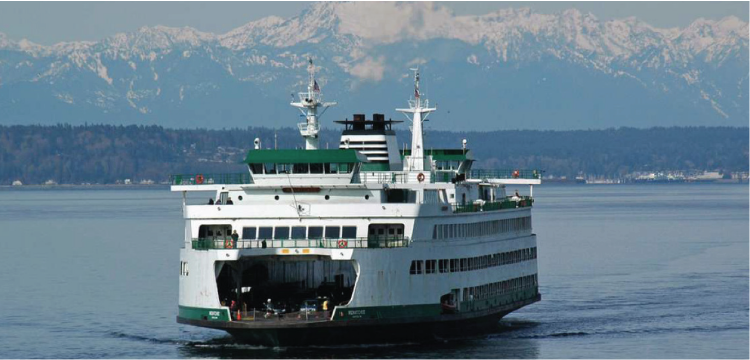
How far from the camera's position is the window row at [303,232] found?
48.7 metres

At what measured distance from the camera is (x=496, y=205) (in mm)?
55469

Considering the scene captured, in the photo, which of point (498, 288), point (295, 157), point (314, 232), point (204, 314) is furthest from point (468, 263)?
point (204, 314)

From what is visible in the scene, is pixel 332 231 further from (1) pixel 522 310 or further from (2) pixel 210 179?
(1) pixel 522 310

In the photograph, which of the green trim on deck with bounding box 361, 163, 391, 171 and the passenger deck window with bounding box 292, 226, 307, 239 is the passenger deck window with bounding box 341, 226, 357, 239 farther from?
the green trim on deck with bounding box 361, 163, 391, 171

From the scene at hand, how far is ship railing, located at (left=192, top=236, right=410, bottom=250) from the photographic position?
48.2 meters

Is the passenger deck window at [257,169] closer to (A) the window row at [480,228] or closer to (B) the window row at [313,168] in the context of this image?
(B) the window row at [313,168]

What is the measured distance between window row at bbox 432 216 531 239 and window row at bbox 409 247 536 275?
741mm

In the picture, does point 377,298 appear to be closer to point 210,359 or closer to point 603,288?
point 210,359

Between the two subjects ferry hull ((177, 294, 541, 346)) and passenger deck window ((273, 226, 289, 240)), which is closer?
ferry hull ((177, 294, 541, 346))

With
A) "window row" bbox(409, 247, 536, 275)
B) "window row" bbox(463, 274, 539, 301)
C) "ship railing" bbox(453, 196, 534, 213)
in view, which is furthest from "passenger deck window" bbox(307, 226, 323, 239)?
"window row" bbox(463, 274, 539, 301)

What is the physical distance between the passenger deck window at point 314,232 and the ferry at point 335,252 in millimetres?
29

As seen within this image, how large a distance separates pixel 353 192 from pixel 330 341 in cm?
498

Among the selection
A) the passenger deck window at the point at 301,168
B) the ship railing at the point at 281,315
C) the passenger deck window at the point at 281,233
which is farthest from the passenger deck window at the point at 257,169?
the ship railing at the point at 281,315

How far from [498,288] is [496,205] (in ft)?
8.97
